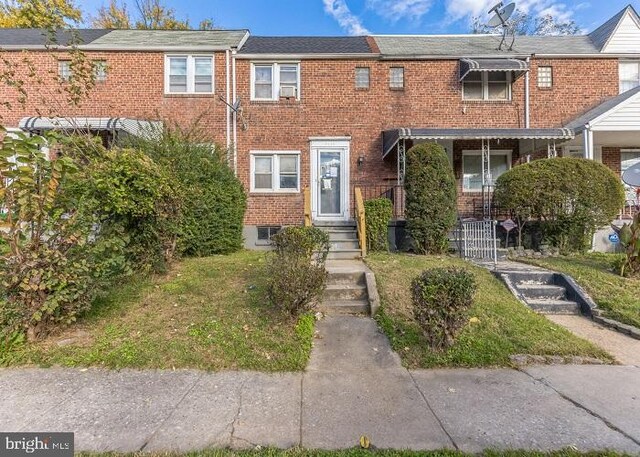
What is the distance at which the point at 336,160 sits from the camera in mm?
10984

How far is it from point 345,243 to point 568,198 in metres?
5.55

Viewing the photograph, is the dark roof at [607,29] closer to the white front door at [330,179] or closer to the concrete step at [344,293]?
the white front door at [330,179]

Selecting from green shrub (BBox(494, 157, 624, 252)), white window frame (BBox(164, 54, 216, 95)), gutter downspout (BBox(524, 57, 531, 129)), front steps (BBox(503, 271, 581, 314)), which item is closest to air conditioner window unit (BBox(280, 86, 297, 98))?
white window frame (BBox(164, 54, 216, 95))

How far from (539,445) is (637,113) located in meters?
11.6

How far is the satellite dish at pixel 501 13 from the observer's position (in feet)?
38.1

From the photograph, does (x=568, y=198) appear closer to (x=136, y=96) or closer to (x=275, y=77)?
(x=275, y=77)

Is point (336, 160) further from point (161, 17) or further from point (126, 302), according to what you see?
point (161, 17)

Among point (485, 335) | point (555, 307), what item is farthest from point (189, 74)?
point (555, 307)

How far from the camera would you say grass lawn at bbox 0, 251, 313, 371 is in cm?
380

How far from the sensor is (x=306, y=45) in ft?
39.4

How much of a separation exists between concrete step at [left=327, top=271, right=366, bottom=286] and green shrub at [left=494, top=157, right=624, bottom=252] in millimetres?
5210

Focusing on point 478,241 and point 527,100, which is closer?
point 478,241

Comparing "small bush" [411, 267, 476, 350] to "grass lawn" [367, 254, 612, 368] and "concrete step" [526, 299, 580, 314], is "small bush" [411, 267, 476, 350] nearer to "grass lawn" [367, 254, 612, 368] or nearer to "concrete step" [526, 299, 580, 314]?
"grass lawn" [367, 254, 612, 368]

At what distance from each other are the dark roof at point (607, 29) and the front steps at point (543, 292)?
1065cm
